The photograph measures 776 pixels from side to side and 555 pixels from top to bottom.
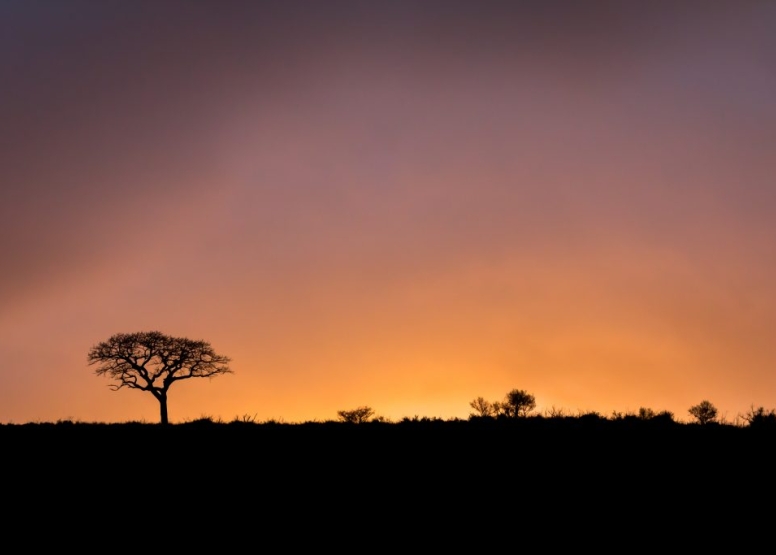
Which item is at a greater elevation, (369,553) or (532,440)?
(532,440)

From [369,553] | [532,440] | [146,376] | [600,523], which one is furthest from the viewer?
[146,376]

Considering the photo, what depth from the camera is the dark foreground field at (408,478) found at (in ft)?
40.5

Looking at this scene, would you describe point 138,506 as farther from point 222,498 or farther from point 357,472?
point 357,472

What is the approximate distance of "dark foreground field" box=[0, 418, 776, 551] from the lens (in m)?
12.3

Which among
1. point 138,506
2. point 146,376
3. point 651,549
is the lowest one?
point 651,549

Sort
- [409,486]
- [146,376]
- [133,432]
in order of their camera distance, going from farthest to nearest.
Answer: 1. [146,376]
2. [133,432]
3. [409,486]

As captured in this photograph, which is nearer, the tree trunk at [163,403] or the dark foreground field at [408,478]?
the dark foreground field at [408,478]

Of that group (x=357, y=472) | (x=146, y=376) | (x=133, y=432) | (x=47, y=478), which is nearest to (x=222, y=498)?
(x=357, y=472)

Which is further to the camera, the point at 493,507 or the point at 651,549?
the point at 493,507

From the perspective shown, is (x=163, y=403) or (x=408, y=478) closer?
(x=408, y=478)

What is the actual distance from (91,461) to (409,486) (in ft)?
25.2

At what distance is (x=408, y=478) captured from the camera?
46.2 feet

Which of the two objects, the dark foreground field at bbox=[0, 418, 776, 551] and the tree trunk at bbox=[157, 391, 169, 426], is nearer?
the dark foreground field at bbox=[0, 418, 776, 551]

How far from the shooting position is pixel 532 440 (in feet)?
53.7
